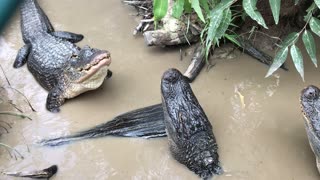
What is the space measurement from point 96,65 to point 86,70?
14 centimetres

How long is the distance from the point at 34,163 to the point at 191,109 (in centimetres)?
126

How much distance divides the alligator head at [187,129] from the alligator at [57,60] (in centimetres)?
70

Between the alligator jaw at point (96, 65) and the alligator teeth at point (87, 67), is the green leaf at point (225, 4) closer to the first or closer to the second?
the alligator jaw at point (96, 65)

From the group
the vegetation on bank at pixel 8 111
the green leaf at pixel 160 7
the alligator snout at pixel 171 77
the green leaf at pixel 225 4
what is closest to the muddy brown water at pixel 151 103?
the vegetation on bank at pixel 8 111

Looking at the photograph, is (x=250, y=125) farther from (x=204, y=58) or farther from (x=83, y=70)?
(x=83, y=70)

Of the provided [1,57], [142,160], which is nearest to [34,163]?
[142,160]

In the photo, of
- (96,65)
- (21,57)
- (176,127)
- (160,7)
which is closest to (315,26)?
A: (160,7)

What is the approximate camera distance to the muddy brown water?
3637 millimetres

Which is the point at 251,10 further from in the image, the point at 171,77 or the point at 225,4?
the point at 171,77

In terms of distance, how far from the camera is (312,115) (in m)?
3.47

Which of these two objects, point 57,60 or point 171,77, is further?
point 57,60

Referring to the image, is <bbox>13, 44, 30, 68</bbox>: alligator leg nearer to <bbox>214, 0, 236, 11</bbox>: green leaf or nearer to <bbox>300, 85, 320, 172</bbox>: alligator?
<bbox>214, 0, 236, 11</bbox>: green leaf

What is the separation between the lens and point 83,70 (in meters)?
4.30

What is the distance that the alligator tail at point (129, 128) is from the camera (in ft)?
12.8
